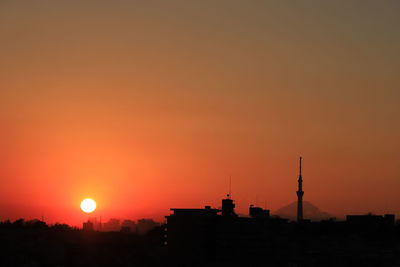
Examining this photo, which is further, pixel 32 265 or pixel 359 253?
pixel 359 253

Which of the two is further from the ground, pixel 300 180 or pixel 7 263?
pixel 300 180

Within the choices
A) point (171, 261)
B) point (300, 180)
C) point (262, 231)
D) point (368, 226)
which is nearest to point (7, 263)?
point (171, 261)

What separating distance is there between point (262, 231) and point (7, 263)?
22.1 meters

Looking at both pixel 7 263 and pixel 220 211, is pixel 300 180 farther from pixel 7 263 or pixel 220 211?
pixel 7 263

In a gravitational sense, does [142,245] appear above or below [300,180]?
below

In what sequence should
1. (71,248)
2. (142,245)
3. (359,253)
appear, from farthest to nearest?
(359,253) < (142,245) < (71,248)

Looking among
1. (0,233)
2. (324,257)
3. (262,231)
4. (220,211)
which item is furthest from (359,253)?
(0,233)

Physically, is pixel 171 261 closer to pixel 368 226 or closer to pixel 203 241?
pixel 203 241

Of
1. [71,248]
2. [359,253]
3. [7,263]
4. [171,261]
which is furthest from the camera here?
[359,253]

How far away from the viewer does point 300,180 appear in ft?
472

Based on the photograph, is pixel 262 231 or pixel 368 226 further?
pixel 368 226

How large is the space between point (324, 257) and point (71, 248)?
2322cm

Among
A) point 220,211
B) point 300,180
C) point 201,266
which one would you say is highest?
point 300,180

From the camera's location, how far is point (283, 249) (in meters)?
61.1
